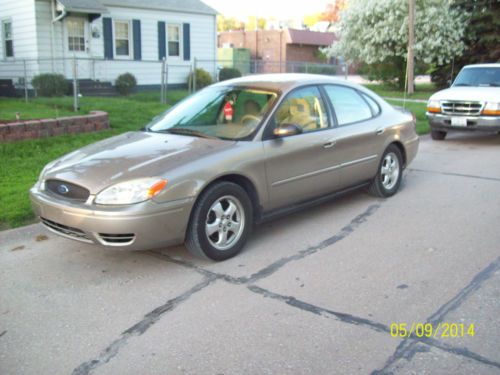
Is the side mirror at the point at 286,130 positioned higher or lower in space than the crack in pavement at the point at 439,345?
higher

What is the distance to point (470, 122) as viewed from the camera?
11070 millimetres

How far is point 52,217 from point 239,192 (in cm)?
161

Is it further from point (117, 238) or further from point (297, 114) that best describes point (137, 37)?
point (117, 238)

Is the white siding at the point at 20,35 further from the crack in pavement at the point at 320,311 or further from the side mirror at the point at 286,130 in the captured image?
the crack in pavement at the point at 320,311

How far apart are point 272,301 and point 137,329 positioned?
3.31 feet

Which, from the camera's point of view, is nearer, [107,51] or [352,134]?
[352,134]

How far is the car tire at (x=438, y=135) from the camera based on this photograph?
12102mm

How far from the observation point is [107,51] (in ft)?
67.4

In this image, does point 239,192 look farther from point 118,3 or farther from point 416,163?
point 118,3

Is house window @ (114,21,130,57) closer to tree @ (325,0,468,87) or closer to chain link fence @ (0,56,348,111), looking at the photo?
chain link fence @ (0,56,348,111)

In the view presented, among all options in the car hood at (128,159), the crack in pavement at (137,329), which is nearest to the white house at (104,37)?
the car hood at (128,159)

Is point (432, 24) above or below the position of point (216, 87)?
above

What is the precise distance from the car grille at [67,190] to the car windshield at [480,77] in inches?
392

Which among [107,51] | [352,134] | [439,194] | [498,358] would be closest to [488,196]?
[439,194]
